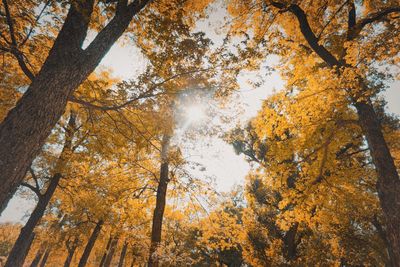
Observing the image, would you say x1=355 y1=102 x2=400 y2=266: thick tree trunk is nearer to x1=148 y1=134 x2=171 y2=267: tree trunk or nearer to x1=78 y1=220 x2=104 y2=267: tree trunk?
x1=148 y1=134 x2=171 y2=267: tree trunk

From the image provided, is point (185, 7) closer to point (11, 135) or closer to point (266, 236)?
point (11, 135)

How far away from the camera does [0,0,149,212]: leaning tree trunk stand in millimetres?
3111

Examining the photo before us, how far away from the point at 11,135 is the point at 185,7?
4.86 meters

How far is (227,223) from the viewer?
11125 millimetres

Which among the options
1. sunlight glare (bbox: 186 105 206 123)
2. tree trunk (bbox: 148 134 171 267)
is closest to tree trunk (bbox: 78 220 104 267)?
tree trunk (bbox: 148 134 171 267)

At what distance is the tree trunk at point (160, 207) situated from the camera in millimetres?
7527

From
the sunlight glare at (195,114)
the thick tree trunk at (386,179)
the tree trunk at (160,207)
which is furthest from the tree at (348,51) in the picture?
the tree trunk at (160,207)

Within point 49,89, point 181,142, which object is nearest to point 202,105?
point 181,142

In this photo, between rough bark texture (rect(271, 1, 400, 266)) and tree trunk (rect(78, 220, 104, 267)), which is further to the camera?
tree trunk (rect(78, 220, 104, 267))

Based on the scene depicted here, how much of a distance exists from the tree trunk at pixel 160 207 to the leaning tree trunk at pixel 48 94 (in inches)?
139

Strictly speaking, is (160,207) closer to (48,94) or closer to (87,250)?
(48,94)

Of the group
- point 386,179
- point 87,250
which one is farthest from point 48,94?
point 87,250

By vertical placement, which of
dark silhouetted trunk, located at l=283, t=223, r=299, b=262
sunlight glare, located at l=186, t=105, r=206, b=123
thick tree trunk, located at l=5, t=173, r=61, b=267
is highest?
sunlight glare, located at l=186, t=105, r=206, b=123

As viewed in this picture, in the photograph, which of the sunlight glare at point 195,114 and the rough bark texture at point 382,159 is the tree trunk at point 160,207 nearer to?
the sunlight glare at point 195,114
